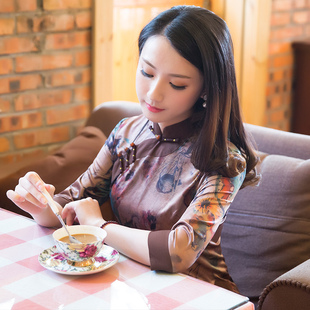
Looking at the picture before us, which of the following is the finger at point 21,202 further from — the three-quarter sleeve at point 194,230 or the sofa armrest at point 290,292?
the sofa armrest at point 290,292

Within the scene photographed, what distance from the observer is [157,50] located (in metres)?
1.42

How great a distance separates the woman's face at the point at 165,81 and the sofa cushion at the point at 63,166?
721 mm

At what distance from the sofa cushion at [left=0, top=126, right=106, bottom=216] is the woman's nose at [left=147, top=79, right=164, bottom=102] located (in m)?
Answer: 0.77

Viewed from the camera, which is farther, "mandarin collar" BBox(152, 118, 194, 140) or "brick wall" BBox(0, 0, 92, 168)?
"brick wall" BBox(0, 0, 92, 168)

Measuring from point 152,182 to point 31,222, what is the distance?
332 mm

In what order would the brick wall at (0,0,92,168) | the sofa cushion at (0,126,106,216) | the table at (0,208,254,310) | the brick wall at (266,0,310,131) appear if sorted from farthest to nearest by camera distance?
the brick wall at (266,0,310,131)
the brick wall at (0,0,92,168)
the sofa cushion at (0,126,106,216)
the table at (0,208,254,310)

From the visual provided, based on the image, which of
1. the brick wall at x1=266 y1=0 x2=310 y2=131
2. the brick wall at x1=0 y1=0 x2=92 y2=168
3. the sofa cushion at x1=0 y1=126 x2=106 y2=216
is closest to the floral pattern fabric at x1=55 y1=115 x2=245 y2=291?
the sofa cushion at x1=0 y1=126 x2=106 y2=216

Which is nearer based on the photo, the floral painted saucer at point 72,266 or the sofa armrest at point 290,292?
the floral painted saucer at point 72,266

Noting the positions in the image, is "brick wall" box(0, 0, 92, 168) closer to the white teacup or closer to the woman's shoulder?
the woman's shoulder

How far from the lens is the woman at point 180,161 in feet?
4.45

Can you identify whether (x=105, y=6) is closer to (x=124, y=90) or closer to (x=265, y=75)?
(x=124, y=90)

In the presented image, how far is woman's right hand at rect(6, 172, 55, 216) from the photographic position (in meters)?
1.43

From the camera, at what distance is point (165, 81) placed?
4.63 ft

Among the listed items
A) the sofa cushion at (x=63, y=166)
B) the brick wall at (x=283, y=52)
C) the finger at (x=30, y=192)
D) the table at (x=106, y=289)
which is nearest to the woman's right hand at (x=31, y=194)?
the finger at (x=30, y=192)
